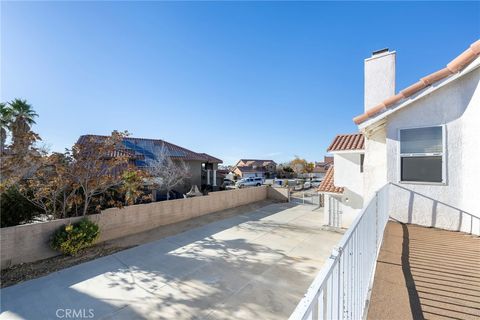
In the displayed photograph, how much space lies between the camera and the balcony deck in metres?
2.22

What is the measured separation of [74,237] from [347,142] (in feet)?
42.0

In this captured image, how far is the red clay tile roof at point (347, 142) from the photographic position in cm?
1092

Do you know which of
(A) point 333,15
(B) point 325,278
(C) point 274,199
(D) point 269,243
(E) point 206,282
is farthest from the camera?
(C) point 274,199

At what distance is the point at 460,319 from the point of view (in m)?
2.08

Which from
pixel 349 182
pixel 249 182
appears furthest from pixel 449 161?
pixel 249 182

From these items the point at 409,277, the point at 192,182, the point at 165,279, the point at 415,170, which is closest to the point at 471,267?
the point at 409,277

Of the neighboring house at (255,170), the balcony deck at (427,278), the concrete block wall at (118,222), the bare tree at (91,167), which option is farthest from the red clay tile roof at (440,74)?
the neighboring house at (255,170)

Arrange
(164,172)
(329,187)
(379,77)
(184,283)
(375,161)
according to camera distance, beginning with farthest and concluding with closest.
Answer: (164,172) → (329,187) → (379,77) → (375,161) → (184,283)

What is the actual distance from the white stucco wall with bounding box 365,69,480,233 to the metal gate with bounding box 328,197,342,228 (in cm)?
670

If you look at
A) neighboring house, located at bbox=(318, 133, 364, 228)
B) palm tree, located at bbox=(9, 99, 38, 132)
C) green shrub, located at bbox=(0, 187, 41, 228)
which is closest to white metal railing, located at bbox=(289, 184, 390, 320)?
neighboring house, located at bbox=(318, 133, 364, 228)

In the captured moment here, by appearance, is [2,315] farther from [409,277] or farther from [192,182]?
[192,182]

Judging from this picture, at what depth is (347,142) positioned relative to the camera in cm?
1156

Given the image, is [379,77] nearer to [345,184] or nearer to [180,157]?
[345,184]

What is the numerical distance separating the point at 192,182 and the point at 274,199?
8239 millimetres
